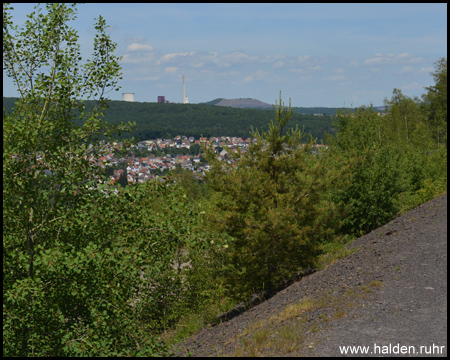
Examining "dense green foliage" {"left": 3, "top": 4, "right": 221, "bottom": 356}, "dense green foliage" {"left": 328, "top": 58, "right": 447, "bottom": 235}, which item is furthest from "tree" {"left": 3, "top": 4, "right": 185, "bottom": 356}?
"dense green foliage" {"left": 328, "top": 58, "right": 447, "bottom": 235}

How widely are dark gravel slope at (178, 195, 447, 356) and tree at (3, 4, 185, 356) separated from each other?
183 cm

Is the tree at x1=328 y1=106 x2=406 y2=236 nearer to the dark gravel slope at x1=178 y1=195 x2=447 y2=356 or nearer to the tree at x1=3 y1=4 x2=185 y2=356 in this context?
the dark gravel slope at x1=178 y1=195 x2=447 y2=356

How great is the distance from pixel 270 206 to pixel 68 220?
7064 mm

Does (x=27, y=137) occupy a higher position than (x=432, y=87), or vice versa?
(x=432, y=87)

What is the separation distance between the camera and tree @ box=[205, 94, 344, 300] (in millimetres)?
14758

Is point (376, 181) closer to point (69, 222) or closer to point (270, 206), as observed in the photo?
point (270, 206)

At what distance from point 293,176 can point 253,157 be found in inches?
55.6

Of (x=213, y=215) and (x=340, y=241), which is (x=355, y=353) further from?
(x=340, y=241)

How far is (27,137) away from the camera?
27.8 ft

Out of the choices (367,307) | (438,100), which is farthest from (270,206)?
(438,100)

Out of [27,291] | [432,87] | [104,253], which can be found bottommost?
[27,291]

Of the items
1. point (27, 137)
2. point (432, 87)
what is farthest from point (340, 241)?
point (432, 87)

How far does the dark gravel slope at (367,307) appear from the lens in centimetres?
865

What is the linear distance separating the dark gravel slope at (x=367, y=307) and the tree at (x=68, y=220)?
5.99ft
